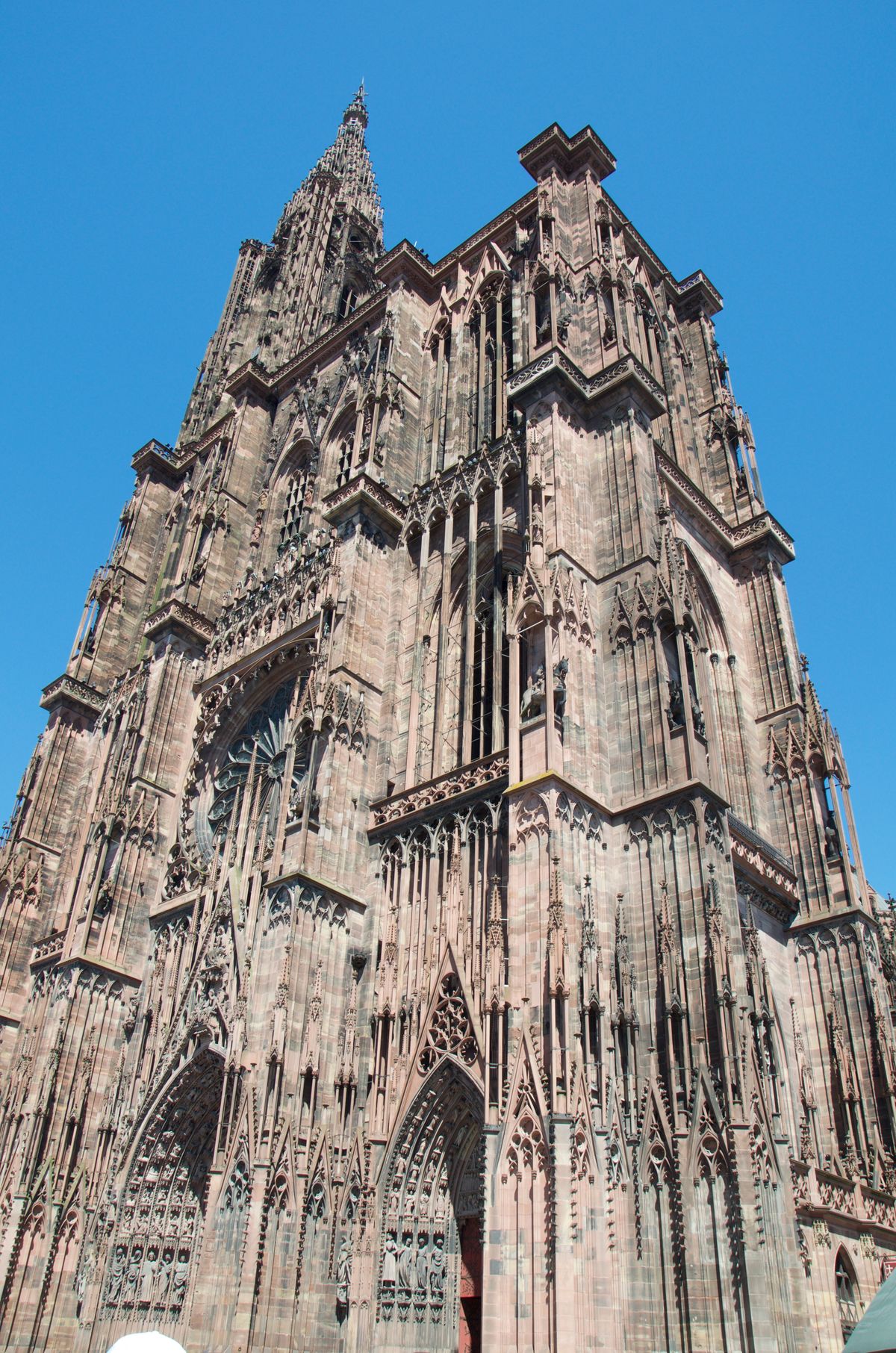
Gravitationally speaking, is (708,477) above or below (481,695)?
above

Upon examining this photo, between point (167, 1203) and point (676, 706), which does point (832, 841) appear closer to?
point (676, 706)

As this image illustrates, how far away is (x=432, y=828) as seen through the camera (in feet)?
60.8

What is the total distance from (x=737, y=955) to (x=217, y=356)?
1347 inches

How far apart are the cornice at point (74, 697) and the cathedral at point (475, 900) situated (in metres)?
0.22

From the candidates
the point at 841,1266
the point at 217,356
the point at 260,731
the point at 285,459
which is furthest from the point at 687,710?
the point at 217,356

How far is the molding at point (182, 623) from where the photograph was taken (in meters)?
27.9

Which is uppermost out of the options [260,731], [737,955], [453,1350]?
[260,731]

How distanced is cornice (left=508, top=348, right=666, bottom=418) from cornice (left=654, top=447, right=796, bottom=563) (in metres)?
2.31

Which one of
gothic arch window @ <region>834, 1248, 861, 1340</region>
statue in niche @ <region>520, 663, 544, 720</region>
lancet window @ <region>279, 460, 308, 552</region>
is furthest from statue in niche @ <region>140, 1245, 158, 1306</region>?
lancet window @ <region>279, 460, 308, 552</region>

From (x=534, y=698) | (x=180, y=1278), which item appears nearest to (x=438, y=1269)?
(x=180, y=1278)

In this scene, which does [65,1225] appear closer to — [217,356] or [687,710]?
[687,710]

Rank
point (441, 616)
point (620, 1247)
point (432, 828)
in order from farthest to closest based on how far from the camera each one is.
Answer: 1. point (441, 616)
2. point (432, 828)
3. point (620, 1247)

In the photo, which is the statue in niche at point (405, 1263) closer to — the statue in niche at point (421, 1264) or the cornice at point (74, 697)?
the statue in niche at point (421, 1264)

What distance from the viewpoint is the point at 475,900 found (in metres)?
17.0
